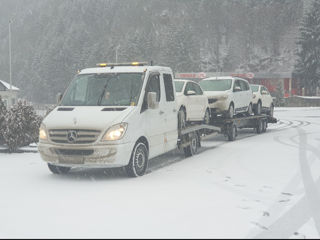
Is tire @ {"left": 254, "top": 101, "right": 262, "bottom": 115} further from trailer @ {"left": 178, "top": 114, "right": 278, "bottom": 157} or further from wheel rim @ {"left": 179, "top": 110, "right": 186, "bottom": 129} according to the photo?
wheel rim @ {"left": 179, "top": 110, "right": 186, "bottom": 129}

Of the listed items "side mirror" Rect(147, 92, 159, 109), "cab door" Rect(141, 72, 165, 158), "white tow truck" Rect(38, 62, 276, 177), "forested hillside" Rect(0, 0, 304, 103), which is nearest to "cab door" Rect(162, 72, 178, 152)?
"white tow truck" Rect(38, 62, 276, 177)

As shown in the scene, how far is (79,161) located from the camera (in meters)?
8.70

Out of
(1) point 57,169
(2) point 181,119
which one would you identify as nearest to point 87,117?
(1) point 57,169

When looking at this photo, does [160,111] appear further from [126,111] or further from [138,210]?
[138,210]

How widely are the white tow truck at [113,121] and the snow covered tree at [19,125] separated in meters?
3.79

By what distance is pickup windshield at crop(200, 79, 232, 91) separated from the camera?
1675cm

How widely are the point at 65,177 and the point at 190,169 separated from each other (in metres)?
2.84

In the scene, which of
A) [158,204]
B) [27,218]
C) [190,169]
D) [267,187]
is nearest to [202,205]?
[158,204]

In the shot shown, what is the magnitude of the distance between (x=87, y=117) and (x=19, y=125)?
549 cm

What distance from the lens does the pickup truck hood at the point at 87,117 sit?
8648 mm

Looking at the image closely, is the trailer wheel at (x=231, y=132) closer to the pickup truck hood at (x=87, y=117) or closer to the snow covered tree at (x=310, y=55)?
the pickup truck hood at (x=87, y=117)

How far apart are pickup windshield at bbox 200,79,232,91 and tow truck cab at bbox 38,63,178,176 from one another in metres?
6.04

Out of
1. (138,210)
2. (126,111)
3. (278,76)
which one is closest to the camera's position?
(138,210)

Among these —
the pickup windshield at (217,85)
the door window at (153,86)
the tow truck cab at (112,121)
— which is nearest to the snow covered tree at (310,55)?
the pickup windshield at (217,85)
